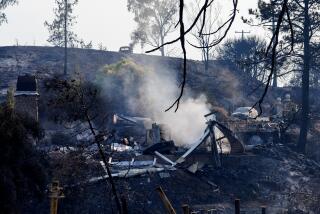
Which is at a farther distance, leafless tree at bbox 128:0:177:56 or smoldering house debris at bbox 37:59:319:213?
leafless tree at bbox 128:0:177:56

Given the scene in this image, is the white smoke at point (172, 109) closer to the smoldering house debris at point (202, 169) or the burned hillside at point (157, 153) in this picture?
the burned hillside at point (157, 153)

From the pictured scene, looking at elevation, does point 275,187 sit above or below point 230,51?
below

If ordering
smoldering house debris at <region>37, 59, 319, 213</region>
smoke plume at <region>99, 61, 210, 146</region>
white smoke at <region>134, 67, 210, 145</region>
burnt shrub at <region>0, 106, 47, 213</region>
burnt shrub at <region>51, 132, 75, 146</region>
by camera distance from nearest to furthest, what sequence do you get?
burnt shrub at <region>0, 106, 47, 213</region>, smoldering house debris at <region>37, 59, 319, 213</region>, burnt shrub at <region>51, 132, 75, 146</region>, white smoke at <region>134, 67, 210, 145</region>, smoke plume at <region>99, 61, 210, 146</region>

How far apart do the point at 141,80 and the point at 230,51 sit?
1453cm

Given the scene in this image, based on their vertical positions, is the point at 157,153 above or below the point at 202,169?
above

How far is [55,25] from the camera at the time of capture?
39.3 m

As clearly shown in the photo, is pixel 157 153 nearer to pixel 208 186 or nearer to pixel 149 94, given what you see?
pixel 208 186

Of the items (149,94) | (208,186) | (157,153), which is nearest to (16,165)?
(208,186)

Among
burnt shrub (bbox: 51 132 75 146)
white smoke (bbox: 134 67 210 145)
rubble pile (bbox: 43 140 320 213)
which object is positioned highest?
white smoke (bbox: 134 67 210 145)

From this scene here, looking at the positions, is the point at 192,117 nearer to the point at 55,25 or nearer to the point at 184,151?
the point at 184,151

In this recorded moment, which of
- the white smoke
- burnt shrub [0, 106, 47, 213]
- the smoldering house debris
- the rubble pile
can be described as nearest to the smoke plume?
the white smoke

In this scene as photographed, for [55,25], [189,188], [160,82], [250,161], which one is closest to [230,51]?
[160,82]

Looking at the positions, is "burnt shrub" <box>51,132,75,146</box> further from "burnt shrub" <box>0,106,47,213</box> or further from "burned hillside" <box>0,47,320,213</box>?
"burnt shrub" <box>0,106,47,213</box>

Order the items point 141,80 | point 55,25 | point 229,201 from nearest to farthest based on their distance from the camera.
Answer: point 229,201 → point 141,80 → point 55,25
